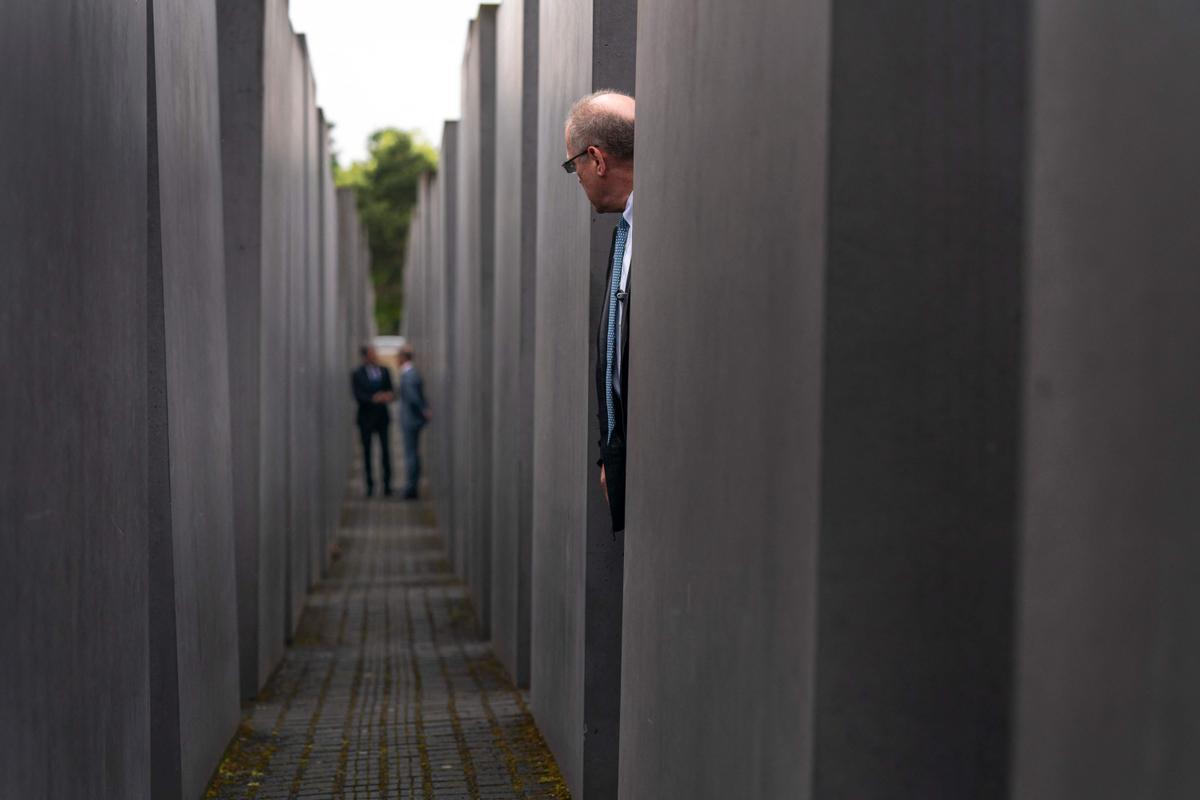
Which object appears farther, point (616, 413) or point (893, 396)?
point (616, 413)

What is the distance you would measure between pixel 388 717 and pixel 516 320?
94.3 inches

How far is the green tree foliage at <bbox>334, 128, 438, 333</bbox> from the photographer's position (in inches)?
3418

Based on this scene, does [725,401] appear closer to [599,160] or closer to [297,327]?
[599,160]

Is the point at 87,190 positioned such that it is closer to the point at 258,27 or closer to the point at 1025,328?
the point at 1025,328

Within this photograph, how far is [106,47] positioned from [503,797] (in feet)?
11.5

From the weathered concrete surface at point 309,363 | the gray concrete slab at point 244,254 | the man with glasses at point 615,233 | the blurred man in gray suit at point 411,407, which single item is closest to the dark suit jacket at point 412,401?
the blurred man in gray suit at point 411,407

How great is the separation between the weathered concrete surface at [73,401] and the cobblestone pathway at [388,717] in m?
1.79

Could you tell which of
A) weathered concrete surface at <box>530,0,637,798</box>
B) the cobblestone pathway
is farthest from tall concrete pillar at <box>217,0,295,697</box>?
weathered concrete surface at <box>530,0,637,798</box>

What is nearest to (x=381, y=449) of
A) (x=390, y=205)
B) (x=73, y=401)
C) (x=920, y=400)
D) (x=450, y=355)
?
(x=450, y=355)

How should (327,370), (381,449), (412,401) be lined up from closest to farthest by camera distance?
(327,370), (412,401), (381,449)

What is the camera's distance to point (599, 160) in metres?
5.55

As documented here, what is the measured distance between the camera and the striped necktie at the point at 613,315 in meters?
5.37

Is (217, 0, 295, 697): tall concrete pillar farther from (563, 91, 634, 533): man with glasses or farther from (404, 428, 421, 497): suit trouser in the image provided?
(404, 428, 421, 497): suit trouser

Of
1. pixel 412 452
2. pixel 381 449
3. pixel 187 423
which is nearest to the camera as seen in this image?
pixel 187 423
